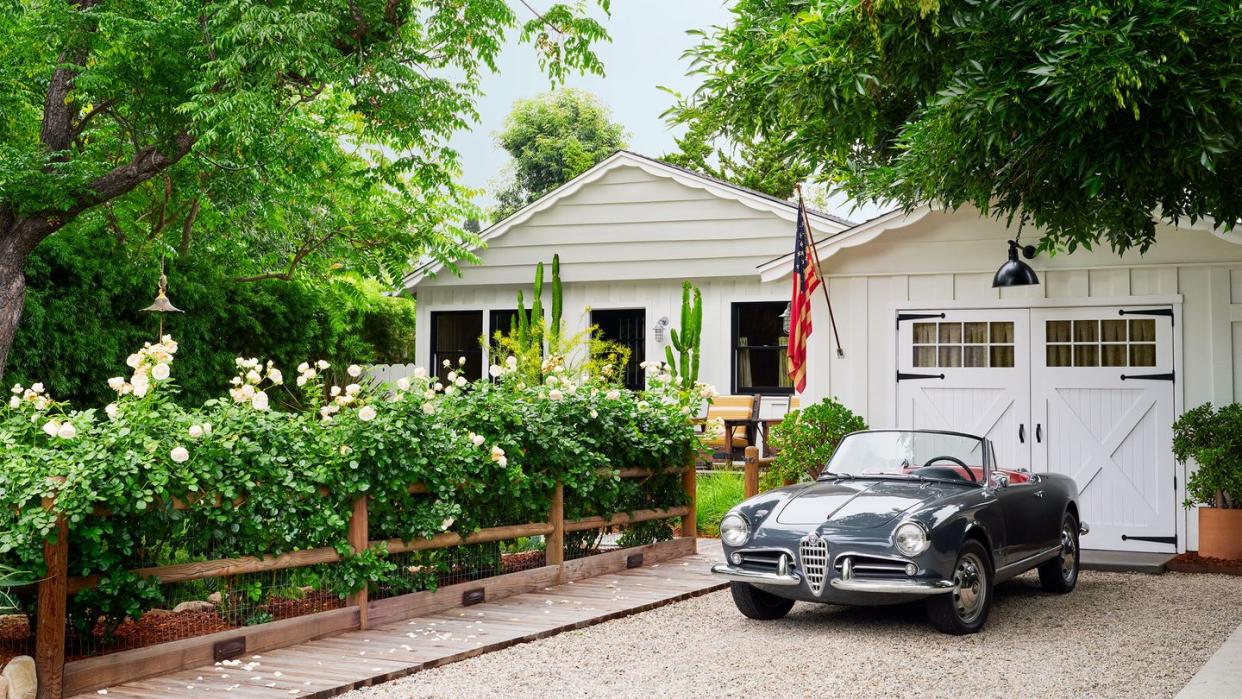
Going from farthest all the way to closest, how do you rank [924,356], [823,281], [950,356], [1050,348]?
[823,281]
[924,356]
[950,356]
[1050,348]

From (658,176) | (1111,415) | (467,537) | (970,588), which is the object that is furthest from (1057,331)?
(658,176)

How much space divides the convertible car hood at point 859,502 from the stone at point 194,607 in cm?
368

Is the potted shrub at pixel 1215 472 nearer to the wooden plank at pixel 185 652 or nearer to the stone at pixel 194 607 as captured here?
the wooden plank at pixel 185 652

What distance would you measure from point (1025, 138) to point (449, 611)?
485 cm

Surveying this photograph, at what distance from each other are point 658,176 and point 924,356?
7.41 metres

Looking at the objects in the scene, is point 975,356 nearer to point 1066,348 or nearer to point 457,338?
point 1066,348

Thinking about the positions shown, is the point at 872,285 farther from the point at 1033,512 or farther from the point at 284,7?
the point at 284,7

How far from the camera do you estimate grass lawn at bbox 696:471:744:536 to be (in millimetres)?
12617

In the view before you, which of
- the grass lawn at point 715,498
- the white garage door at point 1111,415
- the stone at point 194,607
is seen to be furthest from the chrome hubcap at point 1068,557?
the stone at point 194,607

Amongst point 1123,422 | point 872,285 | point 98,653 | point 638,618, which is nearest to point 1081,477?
point 1123,422

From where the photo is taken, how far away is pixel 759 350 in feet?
58.9

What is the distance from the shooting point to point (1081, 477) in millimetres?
11367

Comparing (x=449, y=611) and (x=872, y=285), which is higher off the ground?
(x=872, y=285)

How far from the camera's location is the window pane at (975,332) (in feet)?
38.9
